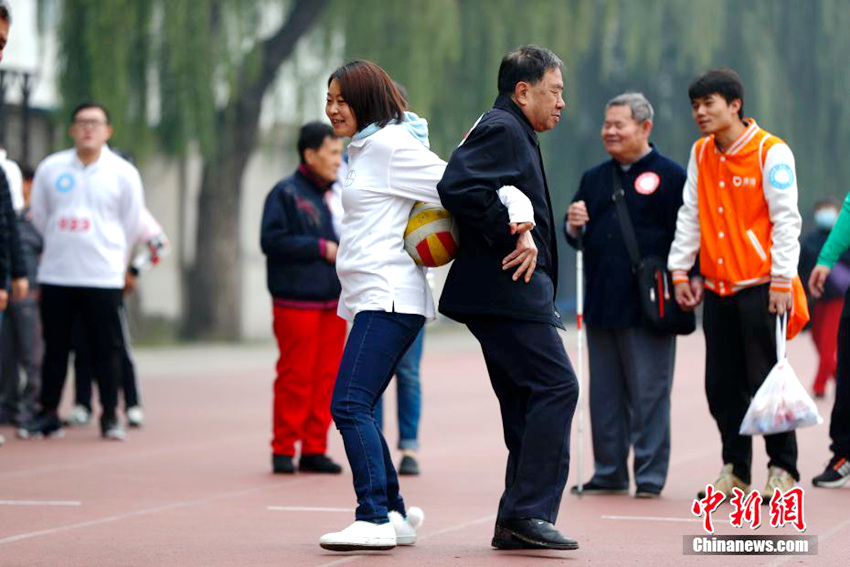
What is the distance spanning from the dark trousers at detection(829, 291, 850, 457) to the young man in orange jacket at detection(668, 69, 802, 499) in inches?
33.9

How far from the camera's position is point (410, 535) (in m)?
6.71

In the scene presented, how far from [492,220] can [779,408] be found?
78.9 inches

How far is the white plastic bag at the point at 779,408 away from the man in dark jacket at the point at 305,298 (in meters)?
2.79

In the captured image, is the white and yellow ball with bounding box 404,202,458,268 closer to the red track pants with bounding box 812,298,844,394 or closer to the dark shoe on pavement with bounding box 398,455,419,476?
the dark shoe on pavement with bounding box 398,455,419,476

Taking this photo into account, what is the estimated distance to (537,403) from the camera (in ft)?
21.0

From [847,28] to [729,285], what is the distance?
24.7 meters

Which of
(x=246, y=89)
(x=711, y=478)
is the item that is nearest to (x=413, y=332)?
(x=711, y=478)

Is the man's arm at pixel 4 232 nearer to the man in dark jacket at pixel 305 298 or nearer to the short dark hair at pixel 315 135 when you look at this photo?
the man in dark jacket at pixel 305 298

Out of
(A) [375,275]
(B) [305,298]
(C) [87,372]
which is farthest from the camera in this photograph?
(C) [87,372]

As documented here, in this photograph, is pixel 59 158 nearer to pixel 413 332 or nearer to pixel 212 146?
pixel 413 332

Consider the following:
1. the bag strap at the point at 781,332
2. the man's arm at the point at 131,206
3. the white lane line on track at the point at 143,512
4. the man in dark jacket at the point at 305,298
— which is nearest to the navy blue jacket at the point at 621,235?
the bag strap at the point at 781,332

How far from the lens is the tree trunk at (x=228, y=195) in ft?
75.7

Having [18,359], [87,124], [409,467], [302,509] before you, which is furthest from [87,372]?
[302,509]

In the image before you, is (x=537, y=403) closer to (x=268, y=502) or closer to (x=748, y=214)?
(x=748, y=214)
